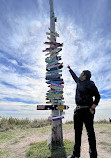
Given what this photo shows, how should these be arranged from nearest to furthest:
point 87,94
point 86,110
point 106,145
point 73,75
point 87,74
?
point 86,110 < point 87,94 < point 87,74 < point 73,75 < point 106,145

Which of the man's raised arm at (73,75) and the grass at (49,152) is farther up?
the man's raised arm at (73,75)

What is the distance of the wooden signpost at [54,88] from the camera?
209 inches

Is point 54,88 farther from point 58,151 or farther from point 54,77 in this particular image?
point 58,151

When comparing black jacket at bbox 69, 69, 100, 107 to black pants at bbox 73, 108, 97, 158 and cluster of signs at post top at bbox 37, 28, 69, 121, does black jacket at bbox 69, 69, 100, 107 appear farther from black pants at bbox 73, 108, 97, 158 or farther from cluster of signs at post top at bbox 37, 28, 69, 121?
cluster of signs at post top at bbox 37, 28, 69, 121

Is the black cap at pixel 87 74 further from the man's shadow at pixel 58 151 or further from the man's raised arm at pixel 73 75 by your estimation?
the man's shadow at pixel 58 151

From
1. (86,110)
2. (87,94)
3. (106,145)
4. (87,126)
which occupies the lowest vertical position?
(106,145)

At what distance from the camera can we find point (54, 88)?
5469 millimetres

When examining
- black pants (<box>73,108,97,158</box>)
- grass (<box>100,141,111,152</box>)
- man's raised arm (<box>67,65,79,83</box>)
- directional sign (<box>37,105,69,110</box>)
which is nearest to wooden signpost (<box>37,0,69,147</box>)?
directional sign (<box>37,105,69,110</box>)

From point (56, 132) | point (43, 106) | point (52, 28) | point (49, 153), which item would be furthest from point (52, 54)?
point (49, 153)

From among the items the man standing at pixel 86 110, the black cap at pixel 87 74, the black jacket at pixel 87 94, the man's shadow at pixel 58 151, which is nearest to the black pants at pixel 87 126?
the man standing at pixel 86 110

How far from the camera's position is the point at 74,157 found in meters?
4.03

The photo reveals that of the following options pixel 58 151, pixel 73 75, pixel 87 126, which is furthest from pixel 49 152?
pixel 73 75

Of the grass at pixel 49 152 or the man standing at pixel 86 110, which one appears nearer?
the man standing at pixel 86 110

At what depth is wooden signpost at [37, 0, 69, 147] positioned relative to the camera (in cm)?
530
